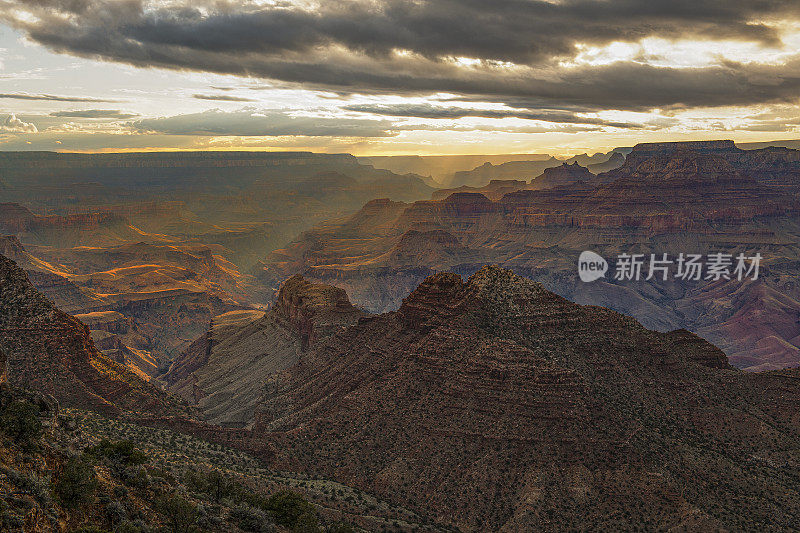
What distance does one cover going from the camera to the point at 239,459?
2677 inches

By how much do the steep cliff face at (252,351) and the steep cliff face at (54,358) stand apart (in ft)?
84.2

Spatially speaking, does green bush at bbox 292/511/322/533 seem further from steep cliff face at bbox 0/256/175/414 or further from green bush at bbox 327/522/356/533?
steep cliff face at bbox 0/256/175/414

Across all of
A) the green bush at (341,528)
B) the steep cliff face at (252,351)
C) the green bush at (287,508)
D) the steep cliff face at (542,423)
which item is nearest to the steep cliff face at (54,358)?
the steep cliff face at (542,423)

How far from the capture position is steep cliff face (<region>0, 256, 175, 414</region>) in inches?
2953

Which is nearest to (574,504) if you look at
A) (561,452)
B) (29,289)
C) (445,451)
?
(561,452)

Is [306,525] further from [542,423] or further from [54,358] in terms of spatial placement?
[54,358]

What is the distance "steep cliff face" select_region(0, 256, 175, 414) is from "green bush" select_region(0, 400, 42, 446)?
141 feet

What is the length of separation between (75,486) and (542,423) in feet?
159

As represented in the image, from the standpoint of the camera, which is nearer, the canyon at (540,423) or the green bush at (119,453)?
the green bush at (119,453)

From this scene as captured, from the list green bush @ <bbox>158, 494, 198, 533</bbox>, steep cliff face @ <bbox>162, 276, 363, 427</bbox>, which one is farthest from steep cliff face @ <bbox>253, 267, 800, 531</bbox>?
green bush @ <bbox>158, 494, 198, 533</bbox>

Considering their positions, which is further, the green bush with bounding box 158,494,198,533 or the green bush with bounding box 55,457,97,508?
the green bush with bounding box 158,494,198,533

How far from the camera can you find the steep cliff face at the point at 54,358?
7500 cm

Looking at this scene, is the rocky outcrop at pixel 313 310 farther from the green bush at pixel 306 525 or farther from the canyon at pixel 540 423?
the green bush at pixel 306 525

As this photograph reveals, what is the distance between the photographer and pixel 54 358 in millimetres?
78188
